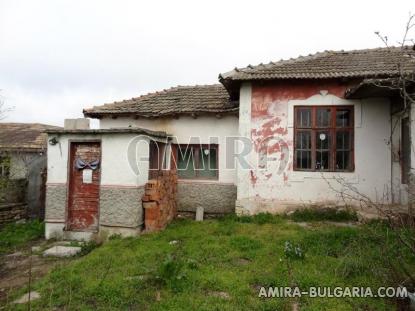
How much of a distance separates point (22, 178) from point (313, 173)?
9.74m

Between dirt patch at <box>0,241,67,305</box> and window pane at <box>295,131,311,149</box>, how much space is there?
6389mm

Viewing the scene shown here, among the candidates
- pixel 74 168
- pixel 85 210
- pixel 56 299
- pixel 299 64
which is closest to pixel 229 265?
pixel 56 299

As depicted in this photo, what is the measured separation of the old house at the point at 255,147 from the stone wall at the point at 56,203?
0.08 feet

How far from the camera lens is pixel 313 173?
26.6ft

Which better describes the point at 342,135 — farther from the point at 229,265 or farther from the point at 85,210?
the point at 85,210

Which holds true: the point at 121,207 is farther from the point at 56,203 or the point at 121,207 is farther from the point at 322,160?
the point at 322,160

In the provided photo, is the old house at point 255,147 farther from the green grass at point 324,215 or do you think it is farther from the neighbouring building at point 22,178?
the neighbouring building at point 22,178

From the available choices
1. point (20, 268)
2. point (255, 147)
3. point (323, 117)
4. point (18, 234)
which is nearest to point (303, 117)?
point (323, 117)

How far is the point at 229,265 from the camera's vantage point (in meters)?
5.07

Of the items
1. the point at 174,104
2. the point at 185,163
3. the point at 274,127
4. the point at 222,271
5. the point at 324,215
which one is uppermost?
the point at 174,104

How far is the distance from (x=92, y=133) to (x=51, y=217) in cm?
234

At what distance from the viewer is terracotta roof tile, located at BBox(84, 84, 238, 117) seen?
9.30 meters

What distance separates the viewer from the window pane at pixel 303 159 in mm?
8227

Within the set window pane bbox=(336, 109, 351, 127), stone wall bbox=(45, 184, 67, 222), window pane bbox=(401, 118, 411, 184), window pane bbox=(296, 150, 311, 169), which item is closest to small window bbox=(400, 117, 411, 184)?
window pane bbox=(401, 118, 411, 184)
